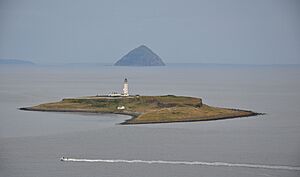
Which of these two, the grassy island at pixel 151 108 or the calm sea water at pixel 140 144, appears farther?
the grassy island at pixel 151 108

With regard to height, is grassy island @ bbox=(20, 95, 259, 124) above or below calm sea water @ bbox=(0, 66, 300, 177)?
above

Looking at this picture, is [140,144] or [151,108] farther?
[151,108]

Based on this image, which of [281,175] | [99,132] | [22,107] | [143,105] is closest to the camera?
[281,175]

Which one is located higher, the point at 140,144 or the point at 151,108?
the point at 151,108

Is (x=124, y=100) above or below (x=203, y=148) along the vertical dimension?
above

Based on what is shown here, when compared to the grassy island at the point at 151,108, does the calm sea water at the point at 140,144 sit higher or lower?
lower

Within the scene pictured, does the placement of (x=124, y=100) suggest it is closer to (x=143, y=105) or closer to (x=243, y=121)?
(x=143, y=105)

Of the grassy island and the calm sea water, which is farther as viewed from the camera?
the grassy island

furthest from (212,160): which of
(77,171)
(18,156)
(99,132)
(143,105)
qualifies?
(143,105)
